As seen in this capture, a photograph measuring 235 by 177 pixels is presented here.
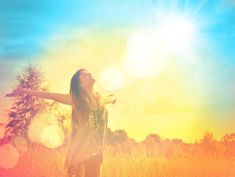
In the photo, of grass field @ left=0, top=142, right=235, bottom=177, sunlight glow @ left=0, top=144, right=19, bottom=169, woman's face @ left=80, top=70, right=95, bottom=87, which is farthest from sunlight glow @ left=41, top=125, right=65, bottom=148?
woman's face @ left=80, top=70, right=95, bottom=87

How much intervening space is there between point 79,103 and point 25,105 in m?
1.57

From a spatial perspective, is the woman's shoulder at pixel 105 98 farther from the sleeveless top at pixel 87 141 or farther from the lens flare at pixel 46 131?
the lens flare at pixel 46 131

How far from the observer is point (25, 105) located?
5.73 meters

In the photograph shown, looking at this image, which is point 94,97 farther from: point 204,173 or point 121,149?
point 204,173

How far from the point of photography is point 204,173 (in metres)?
5.62

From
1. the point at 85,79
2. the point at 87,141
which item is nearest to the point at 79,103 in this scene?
the point at 85,79

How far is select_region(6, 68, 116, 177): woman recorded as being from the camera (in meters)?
4.28

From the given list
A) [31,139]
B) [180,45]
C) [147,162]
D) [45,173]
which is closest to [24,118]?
[31,139]

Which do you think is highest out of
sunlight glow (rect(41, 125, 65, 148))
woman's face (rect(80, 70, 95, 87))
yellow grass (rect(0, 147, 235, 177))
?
woman's face (rect(80, 70, 95, 87))

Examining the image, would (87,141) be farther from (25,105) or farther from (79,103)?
(25,105)

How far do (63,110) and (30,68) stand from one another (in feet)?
1.80

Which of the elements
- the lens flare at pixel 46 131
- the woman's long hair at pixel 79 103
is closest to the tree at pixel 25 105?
the lens flare at pixel 46 131

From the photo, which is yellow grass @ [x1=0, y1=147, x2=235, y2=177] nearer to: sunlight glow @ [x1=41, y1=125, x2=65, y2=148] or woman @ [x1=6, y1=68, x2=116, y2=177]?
sunlight glow @ [x1=41, y1=125, x2=65, y2=148]

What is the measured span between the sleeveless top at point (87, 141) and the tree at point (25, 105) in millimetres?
1363
